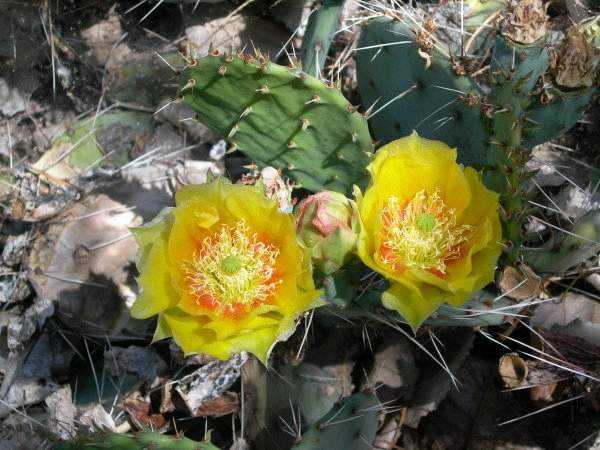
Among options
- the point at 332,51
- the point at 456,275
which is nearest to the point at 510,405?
the point at 456,275

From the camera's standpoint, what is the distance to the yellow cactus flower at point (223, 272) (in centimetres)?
123

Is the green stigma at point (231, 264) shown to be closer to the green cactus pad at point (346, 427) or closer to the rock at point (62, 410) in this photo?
the green cactus pad at point (346, 427)

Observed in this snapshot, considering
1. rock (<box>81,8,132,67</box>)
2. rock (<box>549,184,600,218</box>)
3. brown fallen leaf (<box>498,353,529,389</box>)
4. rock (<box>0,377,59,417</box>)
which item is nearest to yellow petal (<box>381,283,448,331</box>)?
brown fallen leaf (<box>498,353,529,389</box>)

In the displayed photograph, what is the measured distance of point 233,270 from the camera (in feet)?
4.25

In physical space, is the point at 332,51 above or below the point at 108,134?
above

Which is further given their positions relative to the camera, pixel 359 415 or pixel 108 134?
pixel 108 134

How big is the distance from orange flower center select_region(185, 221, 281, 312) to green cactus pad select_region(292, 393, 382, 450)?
0.30 metres

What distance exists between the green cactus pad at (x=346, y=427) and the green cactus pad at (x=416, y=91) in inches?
24.3

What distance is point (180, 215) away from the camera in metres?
1.27

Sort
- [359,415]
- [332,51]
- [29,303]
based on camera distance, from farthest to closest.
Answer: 1. [332,51]
2. [29,303]
3. [359,415]

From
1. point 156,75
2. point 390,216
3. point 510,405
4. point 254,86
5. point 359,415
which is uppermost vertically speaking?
point 254,86

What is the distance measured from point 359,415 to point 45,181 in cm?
129

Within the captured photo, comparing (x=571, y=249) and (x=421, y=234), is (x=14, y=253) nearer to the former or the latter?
(x=421, y=234)

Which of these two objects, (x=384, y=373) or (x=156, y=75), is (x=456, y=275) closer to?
(x=384, y=373)
